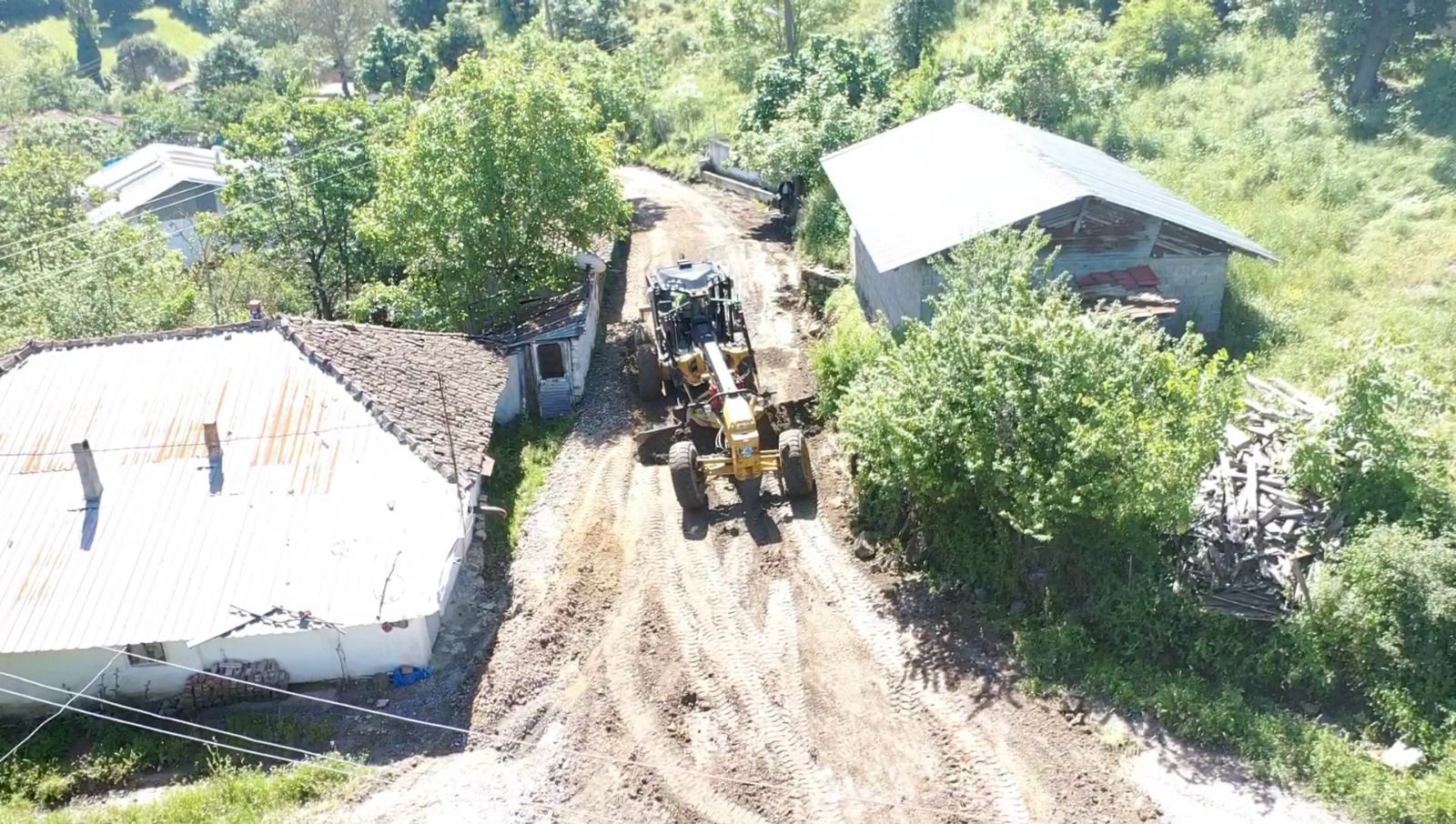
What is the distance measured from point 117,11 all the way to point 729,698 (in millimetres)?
102575

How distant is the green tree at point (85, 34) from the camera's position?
83.1 m

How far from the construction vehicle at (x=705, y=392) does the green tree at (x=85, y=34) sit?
263ft

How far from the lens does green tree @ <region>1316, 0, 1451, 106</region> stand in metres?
29.3

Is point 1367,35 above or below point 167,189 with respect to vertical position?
above

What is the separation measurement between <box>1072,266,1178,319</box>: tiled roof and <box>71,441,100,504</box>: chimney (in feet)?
56.8

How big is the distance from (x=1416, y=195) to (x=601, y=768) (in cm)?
2415

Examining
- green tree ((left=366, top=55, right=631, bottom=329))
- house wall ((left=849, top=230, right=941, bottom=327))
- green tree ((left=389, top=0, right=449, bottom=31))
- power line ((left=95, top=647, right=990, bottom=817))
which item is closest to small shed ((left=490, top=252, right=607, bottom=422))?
green tree ((left=366, top=55, right=631, bottom=329))

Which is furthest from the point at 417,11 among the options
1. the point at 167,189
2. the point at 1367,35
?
the point at 1367,35

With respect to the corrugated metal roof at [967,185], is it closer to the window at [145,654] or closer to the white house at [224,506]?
the white house at [224,506]

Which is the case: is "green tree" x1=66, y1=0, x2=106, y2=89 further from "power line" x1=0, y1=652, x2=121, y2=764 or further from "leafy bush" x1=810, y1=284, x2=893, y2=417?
"power line" x1=0, y1=652, x2=121, y2=764

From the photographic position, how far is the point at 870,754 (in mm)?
13516

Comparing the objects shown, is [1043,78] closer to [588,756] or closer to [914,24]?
[914,24]

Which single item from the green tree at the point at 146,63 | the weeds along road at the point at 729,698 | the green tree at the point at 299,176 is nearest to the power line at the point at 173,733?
the weeds along road at the point at 729,698

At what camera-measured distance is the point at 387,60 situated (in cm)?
5744
